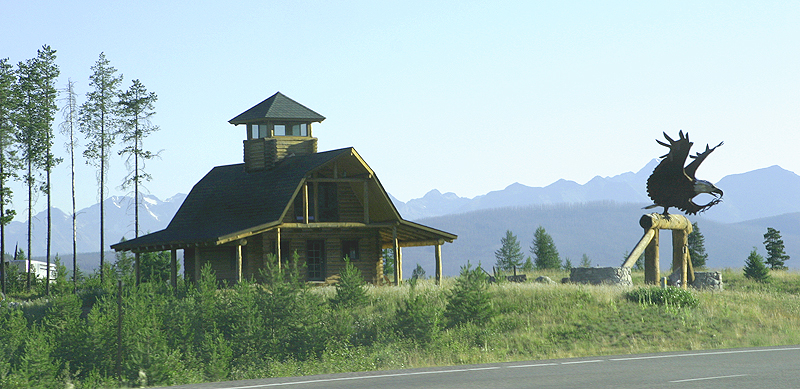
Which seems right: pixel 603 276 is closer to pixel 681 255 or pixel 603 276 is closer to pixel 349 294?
pixel 681 255

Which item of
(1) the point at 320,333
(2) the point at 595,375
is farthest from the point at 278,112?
(2) the point at 595,375

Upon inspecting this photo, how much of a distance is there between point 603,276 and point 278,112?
16009mm

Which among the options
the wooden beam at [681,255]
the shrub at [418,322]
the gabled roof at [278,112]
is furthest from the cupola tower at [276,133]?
the wooden beam at [681,255]

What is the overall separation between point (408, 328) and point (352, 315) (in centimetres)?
281

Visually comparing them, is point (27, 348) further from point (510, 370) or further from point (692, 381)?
point (692, 381)

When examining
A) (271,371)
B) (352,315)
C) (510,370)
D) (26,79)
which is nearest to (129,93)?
(26,79)

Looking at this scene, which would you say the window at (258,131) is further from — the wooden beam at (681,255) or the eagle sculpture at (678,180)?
the wooden beam at (681,255)

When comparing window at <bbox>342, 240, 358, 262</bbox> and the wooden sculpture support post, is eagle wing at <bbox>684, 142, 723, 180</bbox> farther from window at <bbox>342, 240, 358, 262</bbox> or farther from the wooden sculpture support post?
window at <bbox>342, 240, 358, 262</bbox>

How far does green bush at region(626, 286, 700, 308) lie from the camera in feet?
83.5

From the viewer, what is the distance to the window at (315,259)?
33719 millimetres

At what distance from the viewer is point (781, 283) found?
132ft

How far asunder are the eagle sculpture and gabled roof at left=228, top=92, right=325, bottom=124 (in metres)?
14.9

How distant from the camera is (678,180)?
29.2 m

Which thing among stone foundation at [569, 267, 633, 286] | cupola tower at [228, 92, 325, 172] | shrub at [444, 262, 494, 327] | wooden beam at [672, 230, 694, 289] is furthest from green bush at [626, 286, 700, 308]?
cupola tower at [228, 92, 325, 172]
